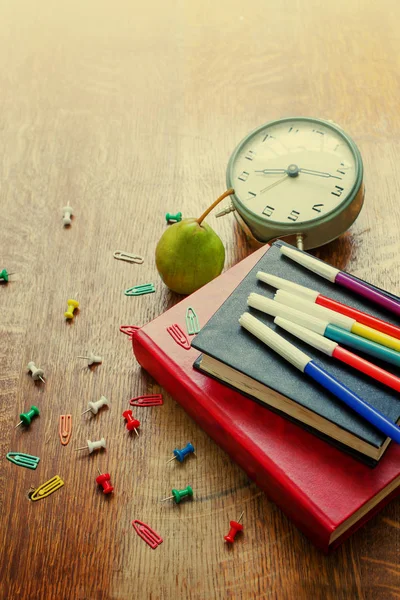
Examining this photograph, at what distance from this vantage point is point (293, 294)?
0.88 meters

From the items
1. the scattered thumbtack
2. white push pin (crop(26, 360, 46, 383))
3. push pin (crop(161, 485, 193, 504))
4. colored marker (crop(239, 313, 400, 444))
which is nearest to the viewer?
colored marker (crop(239, 313, 400, 444))

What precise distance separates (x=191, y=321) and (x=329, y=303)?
0.20m

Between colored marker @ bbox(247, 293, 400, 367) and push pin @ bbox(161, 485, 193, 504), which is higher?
colored marker @ bbox(247, 293, 400, 367)

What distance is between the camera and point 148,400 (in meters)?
0.96

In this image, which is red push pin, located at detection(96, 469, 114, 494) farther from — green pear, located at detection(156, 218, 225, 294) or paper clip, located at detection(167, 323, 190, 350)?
green pear, located at detection(156, 218, 225, 294)

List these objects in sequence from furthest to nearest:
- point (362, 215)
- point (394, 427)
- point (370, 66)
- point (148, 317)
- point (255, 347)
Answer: point (370, 66) < point (362, 215) < point (148, 317) < point (255, 347) < point (394, 427)

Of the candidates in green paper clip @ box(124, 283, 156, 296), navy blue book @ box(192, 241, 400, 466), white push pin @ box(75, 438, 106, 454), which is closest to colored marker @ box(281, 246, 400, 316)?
navy blue book @ box(192, 241, 400, 466)

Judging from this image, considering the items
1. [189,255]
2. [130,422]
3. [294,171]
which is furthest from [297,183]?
[130,422]

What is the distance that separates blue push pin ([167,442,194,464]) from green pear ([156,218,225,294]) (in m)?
0.25

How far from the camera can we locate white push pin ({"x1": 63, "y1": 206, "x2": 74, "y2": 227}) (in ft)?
3.90

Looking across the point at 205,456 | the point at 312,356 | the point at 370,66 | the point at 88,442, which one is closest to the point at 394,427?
the point at 312,356

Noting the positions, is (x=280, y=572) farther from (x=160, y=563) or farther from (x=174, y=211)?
(x=174, y=211)

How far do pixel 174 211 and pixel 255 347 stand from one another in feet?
1.39

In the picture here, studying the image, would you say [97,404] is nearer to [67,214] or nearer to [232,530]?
[232,530]
